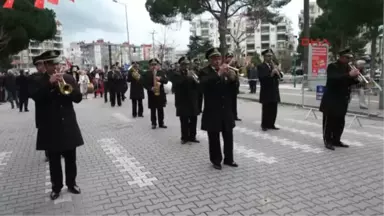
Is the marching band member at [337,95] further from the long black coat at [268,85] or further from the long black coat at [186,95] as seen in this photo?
the long black coat at [186,95]

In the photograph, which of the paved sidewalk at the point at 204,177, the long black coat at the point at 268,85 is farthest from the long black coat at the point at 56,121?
the long black coat at the point at 268,85

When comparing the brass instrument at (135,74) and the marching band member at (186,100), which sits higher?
the brass instrument at (135,74)

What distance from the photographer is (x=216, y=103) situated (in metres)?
5.56

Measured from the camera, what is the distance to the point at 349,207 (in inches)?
159

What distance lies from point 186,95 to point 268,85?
2094mm

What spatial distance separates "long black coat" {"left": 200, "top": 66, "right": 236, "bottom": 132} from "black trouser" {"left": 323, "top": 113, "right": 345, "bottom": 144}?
7.21ft

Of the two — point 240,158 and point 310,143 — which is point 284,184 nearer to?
point 240,158

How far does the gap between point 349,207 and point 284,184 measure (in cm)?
97

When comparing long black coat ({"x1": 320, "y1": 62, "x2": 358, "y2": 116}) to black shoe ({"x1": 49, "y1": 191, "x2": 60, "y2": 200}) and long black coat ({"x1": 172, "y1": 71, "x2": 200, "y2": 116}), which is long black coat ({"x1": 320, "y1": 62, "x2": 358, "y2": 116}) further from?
black shoe ({"x1": 49, "y1": 191, "x2": 60, "y2": 200})

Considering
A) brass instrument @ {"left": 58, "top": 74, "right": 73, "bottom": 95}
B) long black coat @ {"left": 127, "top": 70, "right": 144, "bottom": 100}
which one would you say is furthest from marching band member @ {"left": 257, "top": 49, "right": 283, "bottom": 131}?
brass instrument @ {"left": 58, "top": 74, "right": 73, "bottom": 95}

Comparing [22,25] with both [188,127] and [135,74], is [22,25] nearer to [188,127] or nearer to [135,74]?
[135,74]

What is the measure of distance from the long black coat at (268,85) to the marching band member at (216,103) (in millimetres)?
3038

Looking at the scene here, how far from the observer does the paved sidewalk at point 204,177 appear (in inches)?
165

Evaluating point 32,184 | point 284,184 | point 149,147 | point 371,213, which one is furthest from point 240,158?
→ point 32,184
